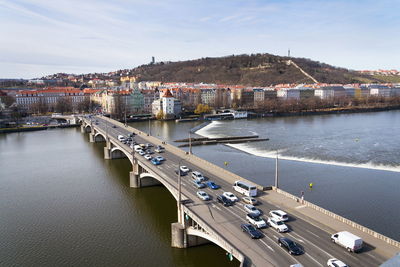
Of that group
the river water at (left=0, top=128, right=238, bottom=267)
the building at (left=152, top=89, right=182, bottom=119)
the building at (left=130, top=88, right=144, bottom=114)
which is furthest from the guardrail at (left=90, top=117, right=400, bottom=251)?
the building at (left=130, top=88, right=144, bottom=114)

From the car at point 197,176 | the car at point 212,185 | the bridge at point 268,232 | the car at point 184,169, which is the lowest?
the bridge at point 268,232

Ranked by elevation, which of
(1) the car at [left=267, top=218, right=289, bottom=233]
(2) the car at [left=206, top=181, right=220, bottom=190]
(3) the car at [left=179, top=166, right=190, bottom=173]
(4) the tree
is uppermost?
(4) the tree

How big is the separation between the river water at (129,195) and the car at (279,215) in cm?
346

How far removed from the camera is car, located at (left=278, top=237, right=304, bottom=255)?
44.2 ft

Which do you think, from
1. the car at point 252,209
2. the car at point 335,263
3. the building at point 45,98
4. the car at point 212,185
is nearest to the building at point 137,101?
the building at point 45,98

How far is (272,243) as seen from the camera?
14.4m

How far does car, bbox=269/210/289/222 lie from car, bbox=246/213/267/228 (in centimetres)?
72

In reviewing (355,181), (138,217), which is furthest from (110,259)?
(355,181)

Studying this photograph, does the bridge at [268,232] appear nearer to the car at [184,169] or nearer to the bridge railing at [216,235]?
the bridge railing at [216,235]

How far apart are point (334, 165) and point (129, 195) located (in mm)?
22985

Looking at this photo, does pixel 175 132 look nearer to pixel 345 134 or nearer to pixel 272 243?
pixel 345 134

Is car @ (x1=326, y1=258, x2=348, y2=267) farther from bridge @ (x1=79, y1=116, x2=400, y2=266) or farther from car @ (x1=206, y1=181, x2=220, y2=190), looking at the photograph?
car @ (x1=206, y1=181, x2=220, y2=190)

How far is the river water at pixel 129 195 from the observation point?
63.1 feet

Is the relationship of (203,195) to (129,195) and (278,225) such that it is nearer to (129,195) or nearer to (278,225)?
(278,225)
